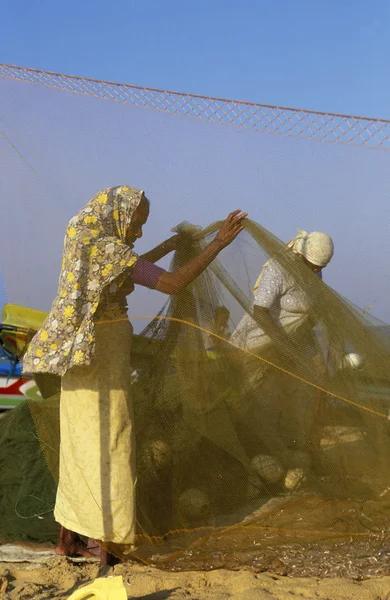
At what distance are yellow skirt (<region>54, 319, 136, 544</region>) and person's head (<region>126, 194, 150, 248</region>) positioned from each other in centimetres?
43

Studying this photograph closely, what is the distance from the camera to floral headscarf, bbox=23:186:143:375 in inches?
146

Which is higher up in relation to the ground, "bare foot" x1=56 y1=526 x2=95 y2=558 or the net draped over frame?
the net draped over frame

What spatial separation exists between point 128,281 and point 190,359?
2.27ft

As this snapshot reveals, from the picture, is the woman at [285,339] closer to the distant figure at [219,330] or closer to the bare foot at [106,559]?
the distant figure at [219,330]

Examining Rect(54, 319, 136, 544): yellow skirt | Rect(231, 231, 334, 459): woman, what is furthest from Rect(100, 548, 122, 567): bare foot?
Rect(231, 231, 334, 459): woman

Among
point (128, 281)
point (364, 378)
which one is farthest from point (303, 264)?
point (128, 281)

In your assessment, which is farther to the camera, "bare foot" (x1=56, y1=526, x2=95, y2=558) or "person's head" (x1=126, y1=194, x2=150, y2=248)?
"bare foot" (x1=56, y1=526, x2=95, y2=558)

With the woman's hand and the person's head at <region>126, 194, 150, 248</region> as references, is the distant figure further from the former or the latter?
the person's head at <region>126, 194, 150, 248</region>

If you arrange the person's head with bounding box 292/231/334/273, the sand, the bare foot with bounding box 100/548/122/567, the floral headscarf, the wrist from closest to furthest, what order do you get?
the sand
the floral headscarf
the wrist
the bare foot with bounding box 100/548/122/567
the person's head with bounding box 292/231/334/273

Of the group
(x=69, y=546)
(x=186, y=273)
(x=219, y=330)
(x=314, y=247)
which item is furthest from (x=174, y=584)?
(x=314, y=247)

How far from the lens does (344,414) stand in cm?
426

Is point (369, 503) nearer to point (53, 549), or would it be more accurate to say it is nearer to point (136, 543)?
point (136, 543)

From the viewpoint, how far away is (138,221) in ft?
12.8

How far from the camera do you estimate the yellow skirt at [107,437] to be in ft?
12.7
